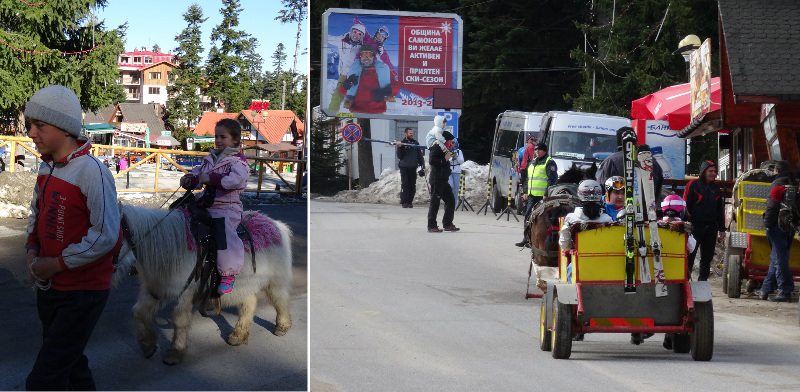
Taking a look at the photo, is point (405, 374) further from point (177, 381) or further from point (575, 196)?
point (575, 196)

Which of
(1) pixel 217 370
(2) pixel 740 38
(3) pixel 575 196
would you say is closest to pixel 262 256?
(1) pixel 217 370

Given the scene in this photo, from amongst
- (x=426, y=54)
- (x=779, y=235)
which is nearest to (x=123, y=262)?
(x=779, y=235)

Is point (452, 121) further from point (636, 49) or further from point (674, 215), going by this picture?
point (674, 215)

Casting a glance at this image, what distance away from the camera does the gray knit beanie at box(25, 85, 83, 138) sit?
4867 mm

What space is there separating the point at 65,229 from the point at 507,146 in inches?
910

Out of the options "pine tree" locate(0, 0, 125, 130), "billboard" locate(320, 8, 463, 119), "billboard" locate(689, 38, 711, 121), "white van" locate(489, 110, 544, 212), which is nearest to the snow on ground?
"white van" locate(489, 110, 544, 212)

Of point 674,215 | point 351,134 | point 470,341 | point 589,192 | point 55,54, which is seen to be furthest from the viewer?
point 351,134

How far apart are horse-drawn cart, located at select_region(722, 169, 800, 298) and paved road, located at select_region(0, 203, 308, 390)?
25.9 feet

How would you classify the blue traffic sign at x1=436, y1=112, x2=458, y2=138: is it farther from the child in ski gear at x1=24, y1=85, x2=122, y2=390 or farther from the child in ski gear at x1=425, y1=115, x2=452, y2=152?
the child in ski gear at x1=24, y1=85, x2=122, y2=390

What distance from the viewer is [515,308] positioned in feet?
40.9

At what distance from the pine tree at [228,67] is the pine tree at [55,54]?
16.7 inches

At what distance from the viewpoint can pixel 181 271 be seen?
692 cm

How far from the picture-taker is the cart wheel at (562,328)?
8.97m

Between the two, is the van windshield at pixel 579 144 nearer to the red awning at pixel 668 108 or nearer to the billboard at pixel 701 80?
the red awning at pixel 668 108
